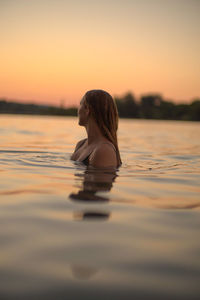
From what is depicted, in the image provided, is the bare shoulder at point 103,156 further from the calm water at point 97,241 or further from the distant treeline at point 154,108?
the distant treeline at point 154,108

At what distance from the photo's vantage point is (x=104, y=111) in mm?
4902

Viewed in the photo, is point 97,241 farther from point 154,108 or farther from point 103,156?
point 154,108

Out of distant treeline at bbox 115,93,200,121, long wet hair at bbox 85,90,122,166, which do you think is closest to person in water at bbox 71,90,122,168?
long wet hair at bbox 85,90,122,166

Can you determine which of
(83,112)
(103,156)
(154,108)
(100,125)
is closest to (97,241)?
(103,156)

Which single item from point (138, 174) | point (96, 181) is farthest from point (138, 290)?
point (138, 174)

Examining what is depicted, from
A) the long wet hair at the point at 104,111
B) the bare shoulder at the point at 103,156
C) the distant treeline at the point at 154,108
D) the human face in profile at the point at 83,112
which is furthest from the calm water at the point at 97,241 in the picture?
the distant treeline at the point at 154,108

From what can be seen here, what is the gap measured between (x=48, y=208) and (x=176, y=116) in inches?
3775

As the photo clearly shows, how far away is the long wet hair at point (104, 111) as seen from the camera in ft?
16.1

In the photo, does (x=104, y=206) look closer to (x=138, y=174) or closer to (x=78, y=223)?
(x=78, y=223)

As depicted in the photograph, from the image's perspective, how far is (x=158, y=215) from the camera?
8.62ft

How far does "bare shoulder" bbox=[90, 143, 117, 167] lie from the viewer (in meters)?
4.75

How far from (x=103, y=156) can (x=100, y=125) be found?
0.50 meters

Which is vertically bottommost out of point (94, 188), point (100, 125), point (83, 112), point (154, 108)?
point (94, 188)

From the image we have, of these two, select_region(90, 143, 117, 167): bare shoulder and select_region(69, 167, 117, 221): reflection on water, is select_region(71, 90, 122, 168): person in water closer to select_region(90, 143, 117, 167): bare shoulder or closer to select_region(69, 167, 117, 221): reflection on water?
select_region(90, 143, 117, 167): bare shoulder
